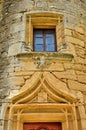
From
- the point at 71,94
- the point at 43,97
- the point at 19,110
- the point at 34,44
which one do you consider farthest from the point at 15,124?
the point at 34,44

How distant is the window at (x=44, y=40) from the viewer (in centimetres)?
647

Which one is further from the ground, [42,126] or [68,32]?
[68,32]

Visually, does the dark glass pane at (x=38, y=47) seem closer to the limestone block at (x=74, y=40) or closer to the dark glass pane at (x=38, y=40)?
the dark glass pane at (x=38, y=40)

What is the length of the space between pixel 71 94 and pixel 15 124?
3.96 feet

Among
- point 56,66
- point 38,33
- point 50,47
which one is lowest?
point 56,66

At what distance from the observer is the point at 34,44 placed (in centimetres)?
655

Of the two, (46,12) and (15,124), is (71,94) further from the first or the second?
(46,12)

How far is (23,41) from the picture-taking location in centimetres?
627

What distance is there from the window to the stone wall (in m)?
0.38

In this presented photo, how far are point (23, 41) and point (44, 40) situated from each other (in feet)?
1.98

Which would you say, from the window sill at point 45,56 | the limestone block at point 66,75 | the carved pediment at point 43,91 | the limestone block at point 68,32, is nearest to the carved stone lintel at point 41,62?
the window sill at point 45,56

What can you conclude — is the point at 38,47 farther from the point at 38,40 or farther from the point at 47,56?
the point at 47,56

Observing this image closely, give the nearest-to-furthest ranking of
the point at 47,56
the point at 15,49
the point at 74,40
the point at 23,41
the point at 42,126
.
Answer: the point at 42,126
the point at 47,56
the point at 15,49
the point at 23,41
the point at 74,40

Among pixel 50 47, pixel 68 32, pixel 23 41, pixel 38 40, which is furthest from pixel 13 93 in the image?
pixel 68 32
